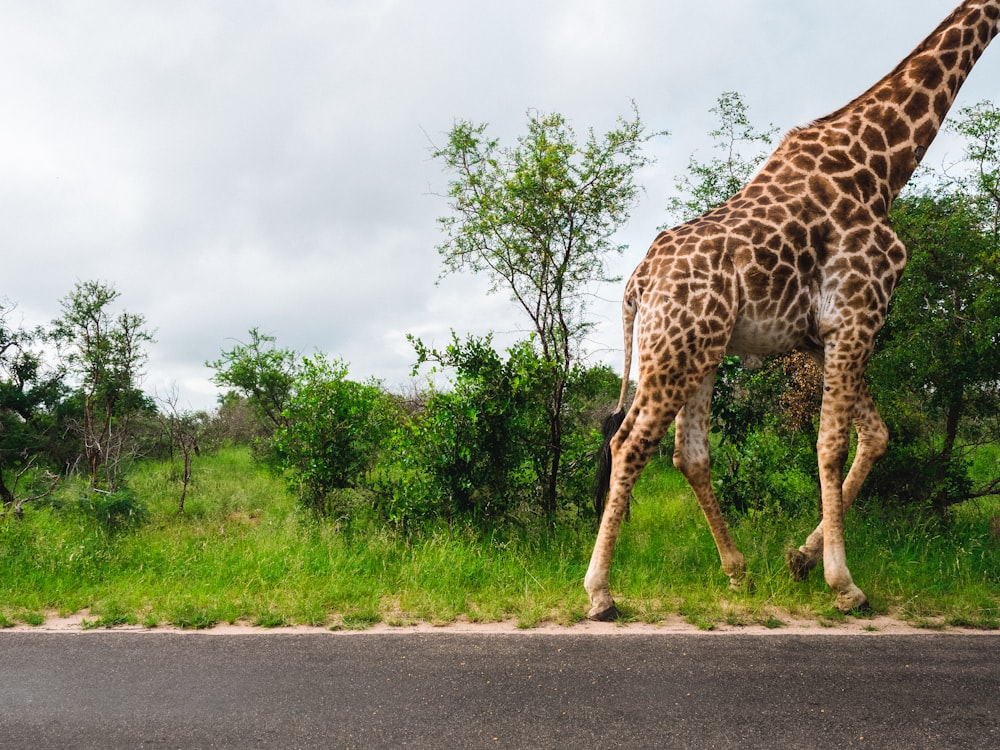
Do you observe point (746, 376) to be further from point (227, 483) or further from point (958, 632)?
point (227, 483)

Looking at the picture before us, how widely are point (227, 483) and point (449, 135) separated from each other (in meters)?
8.43

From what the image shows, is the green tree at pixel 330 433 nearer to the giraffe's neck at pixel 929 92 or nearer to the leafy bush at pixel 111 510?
the leafy bush at pixel 111 510

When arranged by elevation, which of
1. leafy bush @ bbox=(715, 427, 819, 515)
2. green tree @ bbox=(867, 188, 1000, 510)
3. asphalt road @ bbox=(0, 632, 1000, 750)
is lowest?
asphalt road @ bbox=(0, 632, 1000, 750)

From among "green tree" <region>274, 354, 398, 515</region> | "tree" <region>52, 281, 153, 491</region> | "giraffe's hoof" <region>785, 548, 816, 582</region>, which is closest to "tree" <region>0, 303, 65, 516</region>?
"tree" <region>52, 281, 153, 491</region>

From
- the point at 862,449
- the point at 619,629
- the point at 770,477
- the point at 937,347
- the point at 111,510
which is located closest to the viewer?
the point at 619,629

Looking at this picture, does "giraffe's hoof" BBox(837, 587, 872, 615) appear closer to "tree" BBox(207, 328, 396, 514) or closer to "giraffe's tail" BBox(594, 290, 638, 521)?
"giraffe's tail" BBox(594, 290, 638, 521)

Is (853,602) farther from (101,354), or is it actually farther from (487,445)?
(101,354)

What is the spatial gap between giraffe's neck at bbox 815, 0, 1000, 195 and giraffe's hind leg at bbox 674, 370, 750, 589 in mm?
2289

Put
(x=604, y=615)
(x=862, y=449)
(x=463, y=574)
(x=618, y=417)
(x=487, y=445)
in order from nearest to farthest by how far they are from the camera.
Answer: (x=604, y=615) < (x=862, y=449) < (x=463, y=574) < (x=618, y=417) < (x=487, y=445)

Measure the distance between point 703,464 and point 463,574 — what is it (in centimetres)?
219

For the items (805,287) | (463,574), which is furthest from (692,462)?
(463,574)

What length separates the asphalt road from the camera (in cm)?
304

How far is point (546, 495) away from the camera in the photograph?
6.95 meters

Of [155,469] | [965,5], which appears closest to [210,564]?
[965,5]
